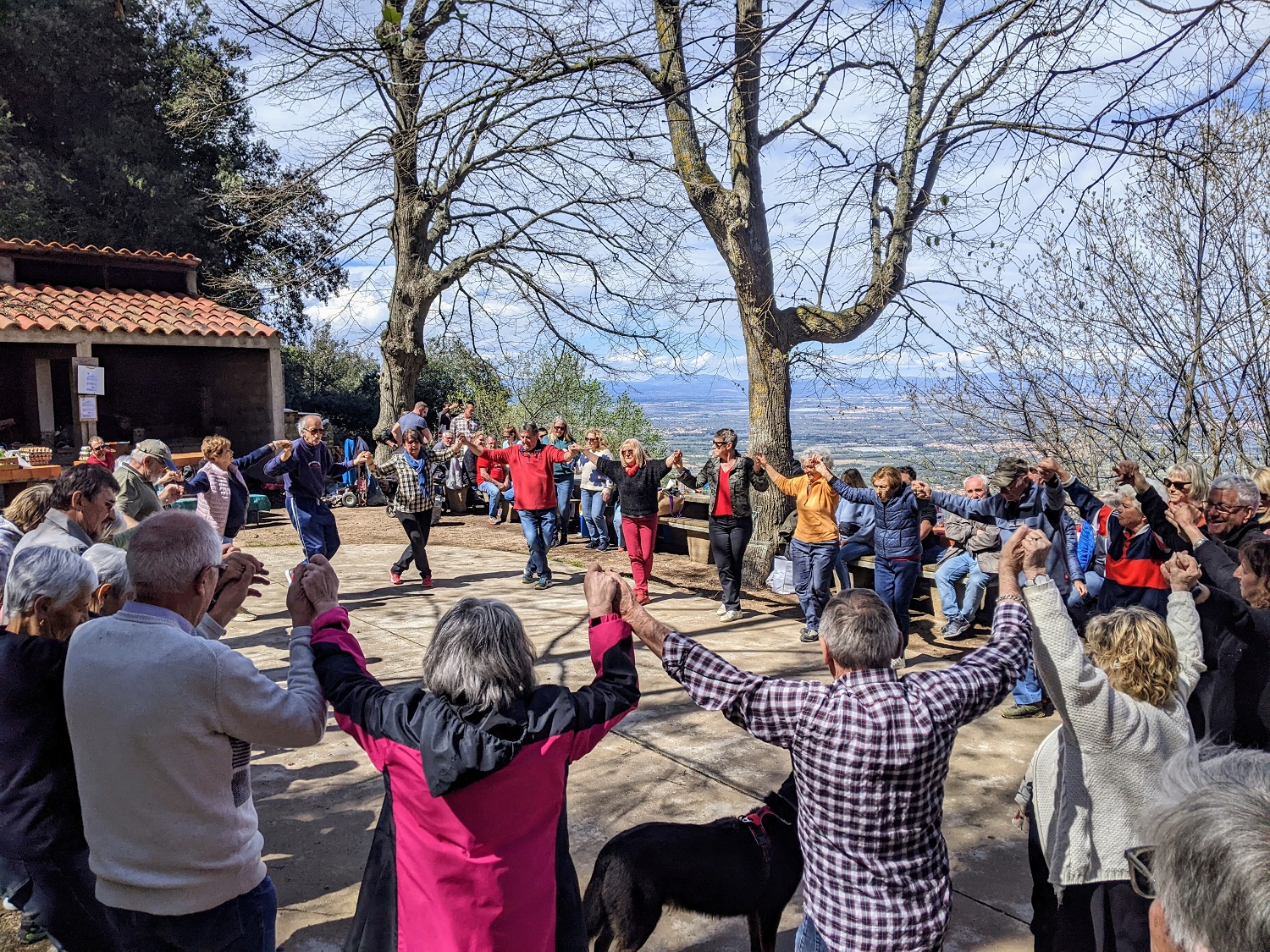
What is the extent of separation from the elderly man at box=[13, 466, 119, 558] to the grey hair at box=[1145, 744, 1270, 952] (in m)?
4.37

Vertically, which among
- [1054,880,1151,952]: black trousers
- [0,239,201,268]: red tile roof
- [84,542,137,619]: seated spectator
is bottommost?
[1054,880,1151,952]: black trousers

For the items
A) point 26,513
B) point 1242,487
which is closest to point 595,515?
point 26,513

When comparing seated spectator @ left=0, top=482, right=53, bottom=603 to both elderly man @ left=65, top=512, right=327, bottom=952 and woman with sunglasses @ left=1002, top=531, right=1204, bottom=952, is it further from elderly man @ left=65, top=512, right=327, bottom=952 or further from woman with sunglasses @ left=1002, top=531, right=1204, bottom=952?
woman with sunglasses @ left=1002, top=531, right=1204, bottom=952

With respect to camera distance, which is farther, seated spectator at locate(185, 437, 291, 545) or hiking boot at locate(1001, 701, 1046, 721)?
seated spectator at locate(185, 437, 291, 545)

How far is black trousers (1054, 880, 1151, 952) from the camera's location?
2.50 meters

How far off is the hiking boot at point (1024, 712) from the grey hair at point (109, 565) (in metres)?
5.31

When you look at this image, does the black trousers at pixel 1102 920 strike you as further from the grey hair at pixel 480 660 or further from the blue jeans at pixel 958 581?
the blue jeans at pixel 958 581

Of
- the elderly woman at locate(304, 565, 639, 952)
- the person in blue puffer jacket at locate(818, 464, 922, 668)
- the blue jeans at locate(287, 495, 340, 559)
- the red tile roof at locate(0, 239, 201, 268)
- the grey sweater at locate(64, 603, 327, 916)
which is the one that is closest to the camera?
the elderly woman at locate(304, 565, 639, 952)

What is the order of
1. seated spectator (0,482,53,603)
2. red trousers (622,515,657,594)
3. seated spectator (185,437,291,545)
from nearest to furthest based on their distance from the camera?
seated spectator (0,482,53,603) < seated spectator (185,437,291,545) < red trousers (622,515,657,594)

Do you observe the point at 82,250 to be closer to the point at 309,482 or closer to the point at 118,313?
the point at 118,313

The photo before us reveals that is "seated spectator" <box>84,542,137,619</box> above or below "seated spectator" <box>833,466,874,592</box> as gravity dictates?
above

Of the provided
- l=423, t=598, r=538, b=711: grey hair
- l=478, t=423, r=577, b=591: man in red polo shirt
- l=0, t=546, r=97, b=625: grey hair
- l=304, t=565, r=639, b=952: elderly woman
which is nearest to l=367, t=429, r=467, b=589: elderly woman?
l=478, t=423, r=577, b=591: man in red polo shirt

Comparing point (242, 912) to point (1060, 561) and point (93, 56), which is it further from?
point (93, 56)

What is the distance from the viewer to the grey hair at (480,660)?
6.74ft
